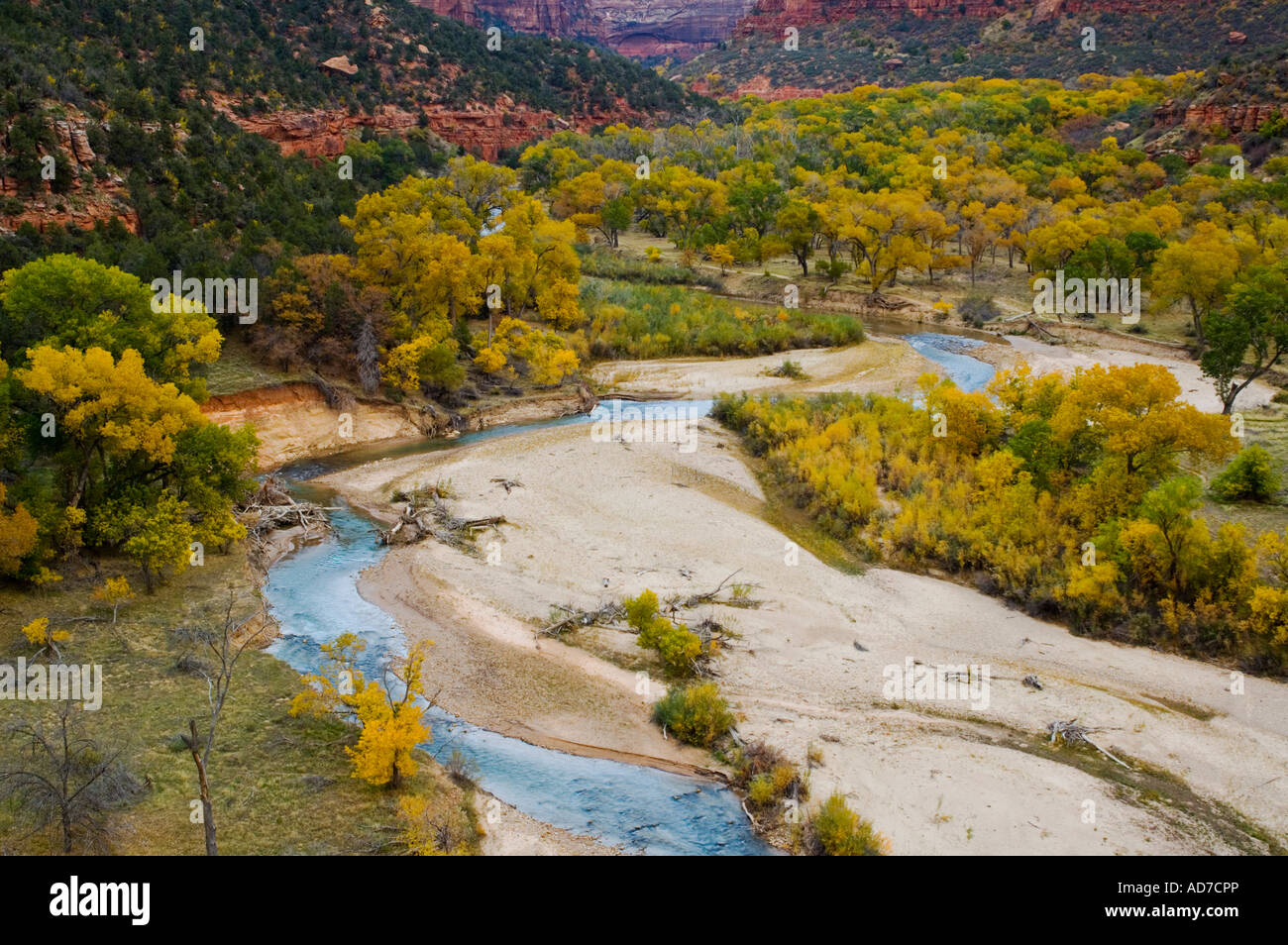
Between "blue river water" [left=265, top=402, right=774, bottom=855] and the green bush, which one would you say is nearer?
"blue river water" [left=265, top=402, right=774, bottom=855]

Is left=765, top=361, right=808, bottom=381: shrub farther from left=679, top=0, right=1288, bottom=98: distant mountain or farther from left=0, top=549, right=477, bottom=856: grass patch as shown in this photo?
left=679, top=0, right=1288, bottom=98: distant mountain

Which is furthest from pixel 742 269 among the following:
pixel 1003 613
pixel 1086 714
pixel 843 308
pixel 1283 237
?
pixel 1086 714

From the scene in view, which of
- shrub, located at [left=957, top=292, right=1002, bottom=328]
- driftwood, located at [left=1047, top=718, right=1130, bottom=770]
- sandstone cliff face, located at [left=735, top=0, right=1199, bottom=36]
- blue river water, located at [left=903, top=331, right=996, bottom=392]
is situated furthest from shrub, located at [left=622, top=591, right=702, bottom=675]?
sandstone cliff face, located at [left=735, top=0, right=1199, bottom=36]

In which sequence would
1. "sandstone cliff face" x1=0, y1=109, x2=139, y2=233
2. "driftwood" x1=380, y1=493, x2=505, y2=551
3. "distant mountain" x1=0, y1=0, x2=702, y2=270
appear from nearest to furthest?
"driftwood" x1=380, y1=493, x2=505, y2=551 < "sandstone cliff face" x1=0, y1=109, x2=139, y2=233 < "distant mountain" x1=0, y1=0, x2=702, y2=270

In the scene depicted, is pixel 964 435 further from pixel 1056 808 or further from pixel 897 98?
pixel 897 98

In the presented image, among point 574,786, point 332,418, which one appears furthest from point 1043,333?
point 574,786

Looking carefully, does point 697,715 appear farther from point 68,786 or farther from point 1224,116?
point 1224,116
